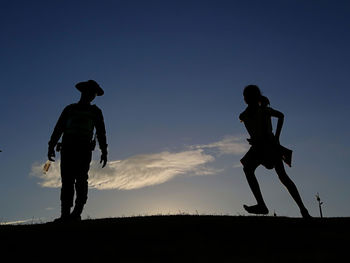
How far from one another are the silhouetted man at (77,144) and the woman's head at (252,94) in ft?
10.7

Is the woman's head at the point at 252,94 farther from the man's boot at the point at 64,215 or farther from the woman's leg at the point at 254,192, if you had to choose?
the man's boot at the point at 64,215

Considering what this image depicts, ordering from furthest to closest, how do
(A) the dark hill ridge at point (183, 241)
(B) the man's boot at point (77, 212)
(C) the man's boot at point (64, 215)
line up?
(B) the man's boot at point (77, 212) < (C) the man's boot at point (64, 215) < (A) the dark hill ridge at point (183, 241)

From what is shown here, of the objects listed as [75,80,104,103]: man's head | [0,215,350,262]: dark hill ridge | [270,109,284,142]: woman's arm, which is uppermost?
[75,80,104,103]: man's head

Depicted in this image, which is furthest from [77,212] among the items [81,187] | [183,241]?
[183,241]

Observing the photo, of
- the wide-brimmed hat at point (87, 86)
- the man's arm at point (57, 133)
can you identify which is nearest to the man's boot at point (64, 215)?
the man's arm at point (57, 133)

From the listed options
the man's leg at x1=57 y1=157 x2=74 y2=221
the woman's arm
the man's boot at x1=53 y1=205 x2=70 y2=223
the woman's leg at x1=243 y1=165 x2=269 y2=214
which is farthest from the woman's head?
the man's boot at x1=53 y1=205 x2=70 y2=223

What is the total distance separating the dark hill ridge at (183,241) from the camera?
4383 millimetres

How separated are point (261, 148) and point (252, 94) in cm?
112

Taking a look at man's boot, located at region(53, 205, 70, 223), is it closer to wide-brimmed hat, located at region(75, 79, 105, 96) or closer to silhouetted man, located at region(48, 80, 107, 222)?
silhouetted man, located at region(48, 80, 107, 222)

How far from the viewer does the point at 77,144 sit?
725 centimetres

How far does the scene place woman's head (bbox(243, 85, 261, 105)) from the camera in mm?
7023

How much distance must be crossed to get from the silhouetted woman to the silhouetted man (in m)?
3.24

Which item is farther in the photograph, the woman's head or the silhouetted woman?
the woman's head

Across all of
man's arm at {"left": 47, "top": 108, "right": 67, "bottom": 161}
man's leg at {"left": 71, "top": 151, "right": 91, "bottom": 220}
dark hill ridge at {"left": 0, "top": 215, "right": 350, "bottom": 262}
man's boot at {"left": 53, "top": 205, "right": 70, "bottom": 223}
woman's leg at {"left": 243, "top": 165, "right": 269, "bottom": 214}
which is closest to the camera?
dark hill ridge at {"left": 0, "top": 215, "right": 350, "bottom": 262}
